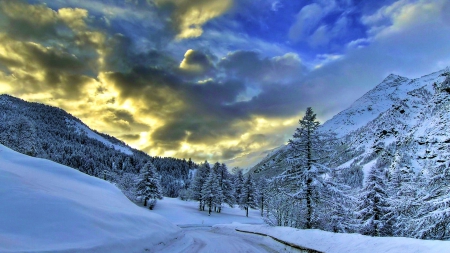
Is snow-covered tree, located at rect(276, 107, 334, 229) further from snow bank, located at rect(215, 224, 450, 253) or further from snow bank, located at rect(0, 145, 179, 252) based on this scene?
snow bank, located at rect(0, 145, 179, 252)

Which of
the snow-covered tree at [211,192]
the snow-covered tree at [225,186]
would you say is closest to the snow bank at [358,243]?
the snow-covered tree at [211,192]

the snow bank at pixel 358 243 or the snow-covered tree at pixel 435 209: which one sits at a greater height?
the snow-covered tree at pixel 435 209

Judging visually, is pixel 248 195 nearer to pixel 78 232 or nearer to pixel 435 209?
pixel 435 209

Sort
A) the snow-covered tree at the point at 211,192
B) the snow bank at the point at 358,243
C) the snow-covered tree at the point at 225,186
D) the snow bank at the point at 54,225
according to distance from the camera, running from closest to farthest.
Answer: the snow bank at the point at 54,225, the snow bank at the point at 358,243, the snow-covered tree at the point at 211,192, the snow-covered tree at the point at 225,186

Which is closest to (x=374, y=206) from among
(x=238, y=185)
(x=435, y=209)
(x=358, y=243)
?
(x=435, y=209)

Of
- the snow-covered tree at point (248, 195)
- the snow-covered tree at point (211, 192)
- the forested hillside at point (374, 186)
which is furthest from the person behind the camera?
the snow-covered tree at point (248, 195)

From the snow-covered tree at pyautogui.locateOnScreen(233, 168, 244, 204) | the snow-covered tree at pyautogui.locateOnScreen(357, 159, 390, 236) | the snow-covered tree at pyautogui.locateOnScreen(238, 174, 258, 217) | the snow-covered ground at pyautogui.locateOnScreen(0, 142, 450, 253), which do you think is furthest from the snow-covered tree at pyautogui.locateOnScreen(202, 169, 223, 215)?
the snow-covered ground at pyautogui.locateOnScreen(0, 142, 450, 253)

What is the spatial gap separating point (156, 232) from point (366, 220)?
→ 2295 cm

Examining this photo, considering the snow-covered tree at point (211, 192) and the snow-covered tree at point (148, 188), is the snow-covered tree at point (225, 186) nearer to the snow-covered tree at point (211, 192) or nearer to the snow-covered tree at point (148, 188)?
the snow-covered tree at point (211, 192)

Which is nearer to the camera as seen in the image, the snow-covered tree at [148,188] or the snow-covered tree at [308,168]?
the snow-covered tree at [308,168]

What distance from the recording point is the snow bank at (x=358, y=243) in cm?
727

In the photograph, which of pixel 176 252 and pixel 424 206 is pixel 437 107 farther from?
pixel 176 252

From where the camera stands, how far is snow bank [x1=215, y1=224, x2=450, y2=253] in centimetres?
727

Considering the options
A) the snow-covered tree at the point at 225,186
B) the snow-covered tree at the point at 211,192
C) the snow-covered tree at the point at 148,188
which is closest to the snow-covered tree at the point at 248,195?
the snow-covered tree at the point at 225,186
